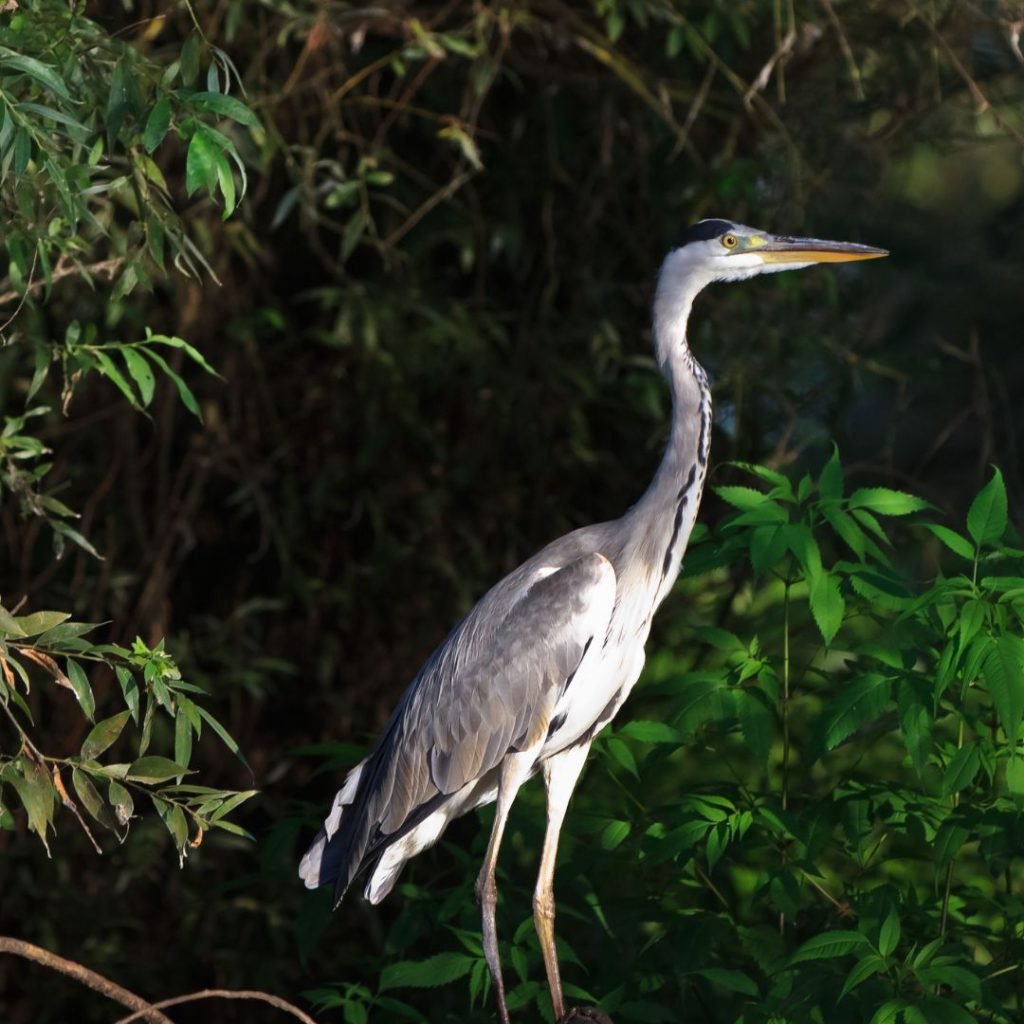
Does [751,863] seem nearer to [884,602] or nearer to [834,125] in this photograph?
[884,602]

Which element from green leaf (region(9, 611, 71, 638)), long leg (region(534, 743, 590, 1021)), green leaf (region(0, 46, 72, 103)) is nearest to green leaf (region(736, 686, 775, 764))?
long leg (region(534, 743, 590, 1021))

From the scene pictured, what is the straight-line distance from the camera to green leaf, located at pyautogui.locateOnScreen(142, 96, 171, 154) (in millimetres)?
2258

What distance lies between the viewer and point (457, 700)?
342 cm

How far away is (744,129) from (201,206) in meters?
1.60

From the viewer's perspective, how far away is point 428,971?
2.87m

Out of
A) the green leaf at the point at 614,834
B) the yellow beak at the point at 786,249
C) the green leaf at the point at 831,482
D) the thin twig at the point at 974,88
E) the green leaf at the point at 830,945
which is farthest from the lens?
the thin twig at the point at 974,88

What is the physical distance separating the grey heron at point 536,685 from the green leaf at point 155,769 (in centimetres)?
111

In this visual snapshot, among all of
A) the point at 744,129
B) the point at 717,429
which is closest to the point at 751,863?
the point at 717,429

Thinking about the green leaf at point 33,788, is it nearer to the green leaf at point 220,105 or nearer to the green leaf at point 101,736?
the green leaf at point 101,736

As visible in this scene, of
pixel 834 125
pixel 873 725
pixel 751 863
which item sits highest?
pixel 834 125

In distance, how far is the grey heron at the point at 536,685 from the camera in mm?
3320

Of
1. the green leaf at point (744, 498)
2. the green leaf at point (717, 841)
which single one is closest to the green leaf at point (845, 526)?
the green leaf at point (744, 498)

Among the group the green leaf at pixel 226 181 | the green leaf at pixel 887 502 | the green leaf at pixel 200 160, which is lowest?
the green leaf at pixel 887 502

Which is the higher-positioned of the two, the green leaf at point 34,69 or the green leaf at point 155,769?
the green leaf at point 34,69
